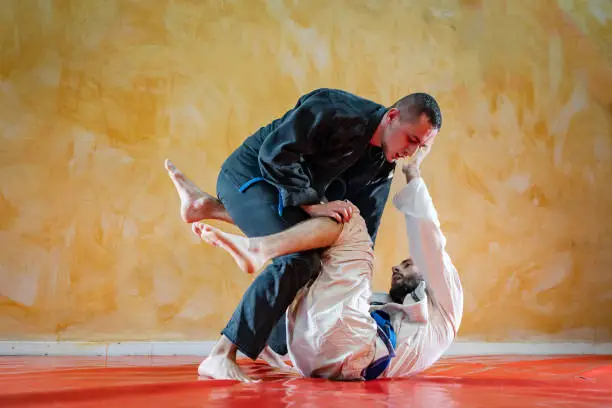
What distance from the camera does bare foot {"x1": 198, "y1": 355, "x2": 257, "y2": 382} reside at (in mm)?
1699

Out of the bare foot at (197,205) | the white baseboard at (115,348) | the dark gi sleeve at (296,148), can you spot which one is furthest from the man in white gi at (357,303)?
the white baseboard at (115,348)

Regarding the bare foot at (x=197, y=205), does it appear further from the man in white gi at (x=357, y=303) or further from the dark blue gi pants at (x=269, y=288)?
the man in white gi at (x=357, y=303)

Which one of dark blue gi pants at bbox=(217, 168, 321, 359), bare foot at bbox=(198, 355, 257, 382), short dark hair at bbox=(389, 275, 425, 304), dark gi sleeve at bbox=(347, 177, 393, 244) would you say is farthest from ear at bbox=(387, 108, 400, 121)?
bare foot at bbox=(198, 355, 257, 382)

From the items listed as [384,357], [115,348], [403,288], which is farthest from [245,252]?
[115,348]

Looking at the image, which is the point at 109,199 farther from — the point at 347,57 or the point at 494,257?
the point at 494,257

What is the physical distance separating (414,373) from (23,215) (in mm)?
2054

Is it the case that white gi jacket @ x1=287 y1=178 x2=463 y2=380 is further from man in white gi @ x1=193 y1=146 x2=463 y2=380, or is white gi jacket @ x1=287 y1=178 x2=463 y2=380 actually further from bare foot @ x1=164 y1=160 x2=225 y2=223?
bare foot @ x1=164 y1=160 x2=225 y2=223

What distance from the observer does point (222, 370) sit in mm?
1724

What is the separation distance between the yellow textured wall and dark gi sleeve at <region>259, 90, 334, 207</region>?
1.37 m

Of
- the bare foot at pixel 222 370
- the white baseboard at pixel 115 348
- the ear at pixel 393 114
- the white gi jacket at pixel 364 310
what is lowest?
the white baseboard at pixel 115 348

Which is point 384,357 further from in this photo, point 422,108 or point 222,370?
point 422,108

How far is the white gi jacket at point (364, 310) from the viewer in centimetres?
175

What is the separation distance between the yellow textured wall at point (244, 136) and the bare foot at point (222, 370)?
4.52 feet

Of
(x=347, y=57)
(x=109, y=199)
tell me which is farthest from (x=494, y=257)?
(x=109, y=199)
